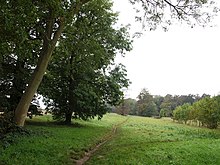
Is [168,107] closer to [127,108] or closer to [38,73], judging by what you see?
[127,108]

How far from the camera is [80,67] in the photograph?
30.7 metres

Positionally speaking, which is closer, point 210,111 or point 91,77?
point 91,77

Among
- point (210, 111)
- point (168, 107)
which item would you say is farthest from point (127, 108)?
point (210, 111)

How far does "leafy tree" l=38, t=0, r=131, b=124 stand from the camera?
3025 cm

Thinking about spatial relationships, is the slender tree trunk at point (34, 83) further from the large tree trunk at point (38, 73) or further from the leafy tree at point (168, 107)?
the leafy tree at point (168, 107)

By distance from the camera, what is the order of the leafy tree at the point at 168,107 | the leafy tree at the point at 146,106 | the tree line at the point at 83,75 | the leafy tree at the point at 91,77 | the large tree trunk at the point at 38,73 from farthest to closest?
the leafy tree at the point at 146,106, the leafy tree at the point at 168,107, the leafy tree at the point at 91,77, the tree line at the point at 83,75, the large tree trunk at the point at 38,73

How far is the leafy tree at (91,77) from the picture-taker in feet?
99.2

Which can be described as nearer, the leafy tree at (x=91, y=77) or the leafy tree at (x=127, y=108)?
the leafy tree at (x=91, y=77)

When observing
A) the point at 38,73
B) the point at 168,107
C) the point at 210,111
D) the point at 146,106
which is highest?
the point at 168,107

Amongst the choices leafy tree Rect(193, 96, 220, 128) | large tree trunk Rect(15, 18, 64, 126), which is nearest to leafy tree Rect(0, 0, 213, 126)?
large tree trunk Rect(15, 18, 64, 126)

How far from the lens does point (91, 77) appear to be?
3241cm

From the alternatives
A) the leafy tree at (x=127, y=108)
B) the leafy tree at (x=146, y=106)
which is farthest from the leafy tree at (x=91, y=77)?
the leafy tree at (x=146, y=106)

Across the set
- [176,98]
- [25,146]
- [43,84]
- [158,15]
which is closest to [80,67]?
[43,84]

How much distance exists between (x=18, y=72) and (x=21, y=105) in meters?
7.96
